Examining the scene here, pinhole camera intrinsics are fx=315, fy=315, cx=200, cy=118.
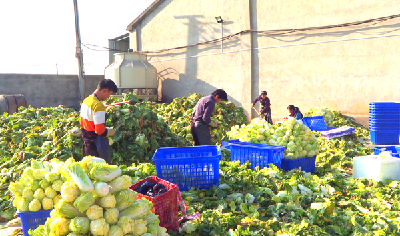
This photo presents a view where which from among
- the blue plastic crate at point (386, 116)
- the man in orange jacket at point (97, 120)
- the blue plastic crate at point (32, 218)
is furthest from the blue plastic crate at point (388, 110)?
the blue plastic crate at point (32, 218)

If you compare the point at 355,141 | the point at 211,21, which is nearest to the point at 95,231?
the point at 355,141

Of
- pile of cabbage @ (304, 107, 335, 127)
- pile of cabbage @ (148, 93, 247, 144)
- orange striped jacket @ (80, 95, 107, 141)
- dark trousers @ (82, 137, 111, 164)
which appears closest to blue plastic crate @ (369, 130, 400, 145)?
pile of cabbage @ (304, 107, 335, 127)

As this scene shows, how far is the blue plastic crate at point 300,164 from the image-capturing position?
5551mm

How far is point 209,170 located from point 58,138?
3.75 metres

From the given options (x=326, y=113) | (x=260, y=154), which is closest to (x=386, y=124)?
(x=326, y=113)

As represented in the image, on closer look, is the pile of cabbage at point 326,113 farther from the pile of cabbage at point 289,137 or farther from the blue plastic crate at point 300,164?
the blue plastic crate at point 300,164

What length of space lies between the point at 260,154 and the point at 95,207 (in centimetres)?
352

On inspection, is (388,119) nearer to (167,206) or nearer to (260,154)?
(260,154)

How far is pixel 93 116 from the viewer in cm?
432

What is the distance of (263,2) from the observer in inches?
518

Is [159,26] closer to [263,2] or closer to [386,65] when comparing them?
[263,2]

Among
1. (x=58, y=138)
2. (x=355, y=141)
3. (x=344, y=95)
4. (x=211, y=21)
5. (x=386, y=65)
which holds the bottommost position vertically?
(x=355, y=141)

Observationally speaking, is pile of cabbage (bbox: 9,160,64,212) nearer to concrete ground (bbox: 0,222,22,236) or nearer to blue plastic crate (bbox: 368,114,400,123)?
concrete ground (bbox: 0,222,22,236)

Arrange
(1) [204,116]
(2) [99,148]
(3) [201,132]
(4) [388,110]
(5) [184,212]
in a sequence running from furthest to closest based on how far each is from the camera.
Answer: (4) [388,110] → (3) [201,132] → (1) [204,116] → (2) [99,148] → (5) [184,212]
